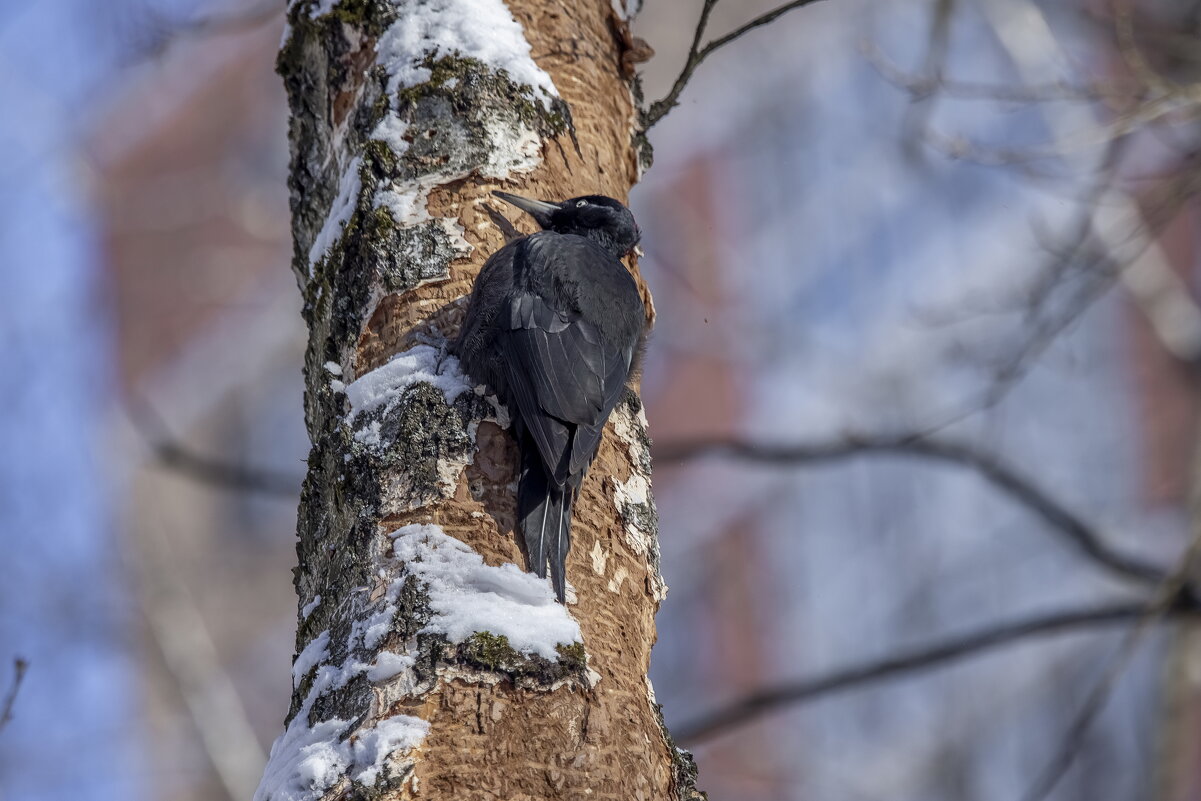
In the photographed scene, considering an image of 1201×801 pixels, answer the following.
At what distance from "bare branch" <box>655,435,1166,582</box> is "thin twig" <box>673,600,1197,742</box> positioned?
0.25 m

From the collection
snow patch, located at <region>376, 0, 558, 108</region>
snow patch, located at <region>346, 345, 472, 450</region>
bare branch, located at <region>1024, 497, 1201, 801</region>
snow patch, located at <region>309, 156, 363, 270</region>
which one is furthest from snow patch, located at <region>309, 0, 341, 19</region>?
bare branch, located at <region>1024, 497, 1201, 801</region>

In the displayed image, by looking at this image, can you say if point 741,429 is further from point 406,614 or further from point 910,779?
point 406,614

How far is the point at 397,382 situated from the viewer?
2.49 m

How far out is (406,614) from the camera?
2158 millimetres

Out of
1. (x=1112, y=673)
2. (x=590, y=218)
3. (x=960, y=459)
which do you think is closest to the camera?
(x=590, y=218)

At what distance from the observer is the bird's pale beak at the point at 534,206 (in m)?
2.81

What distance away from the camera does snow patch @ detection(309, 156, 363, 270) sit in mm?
2729

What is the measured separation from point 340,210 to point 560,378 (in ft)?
1.89

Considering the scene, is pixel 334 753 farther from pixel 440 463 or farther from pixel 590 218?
pixel 590 218

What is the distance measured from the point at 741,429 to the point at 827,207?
1.84 m

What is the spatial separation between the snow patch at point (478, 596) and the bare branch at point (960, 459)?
3432 mm

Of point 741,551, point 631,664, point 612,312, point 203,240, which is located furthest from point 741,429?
point 631,664

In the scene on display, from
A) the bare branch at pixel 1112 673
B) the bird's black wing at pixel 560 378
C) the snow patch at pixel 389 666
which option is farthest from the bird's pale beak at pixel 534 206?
the bare branch at pixel 1112 673

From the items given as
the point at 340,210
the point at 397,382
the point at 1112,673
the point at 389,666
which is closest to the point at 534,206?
the point at 340,210
